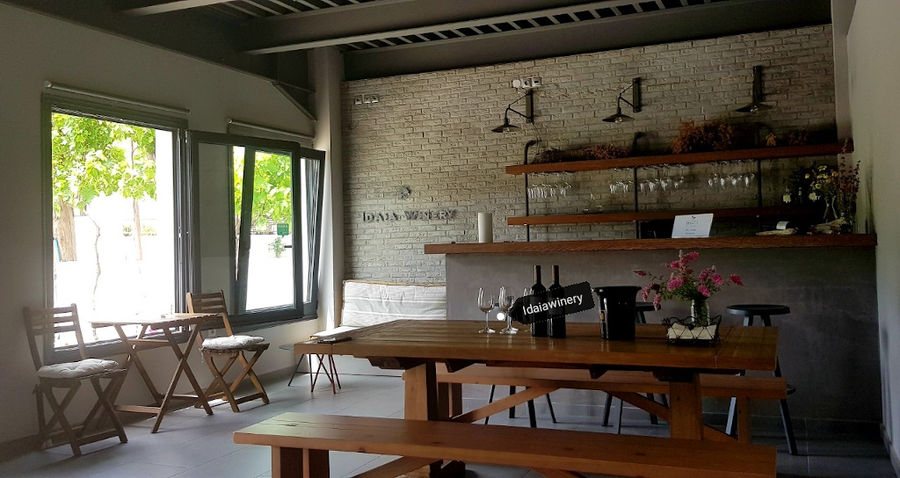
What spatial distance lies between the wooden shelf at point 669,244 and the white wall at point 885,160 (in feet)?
0.85

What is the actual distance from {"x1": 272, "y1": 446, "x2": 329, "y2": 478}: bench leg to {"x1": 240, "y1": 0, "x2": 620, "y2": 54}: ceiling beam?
4.60m

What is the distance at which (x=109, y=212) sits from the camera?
6.51 m

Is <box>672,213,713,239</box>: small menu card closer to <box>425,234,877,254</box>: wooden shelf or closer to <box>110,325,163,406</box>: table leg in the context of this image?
<box>425,234,877,254</box>: wooden shelf

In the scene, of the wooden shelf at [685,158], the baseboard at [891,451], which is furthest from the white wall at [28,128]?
the baseboard at [891,451]

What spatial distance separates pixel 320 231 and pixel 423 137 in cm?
159

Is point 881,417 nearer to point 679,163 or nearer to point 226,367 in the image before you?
point 679,163

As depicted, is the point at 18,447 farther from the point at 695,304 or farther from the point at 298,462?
the point at 695,304

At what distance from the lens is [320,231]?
28.3 ft

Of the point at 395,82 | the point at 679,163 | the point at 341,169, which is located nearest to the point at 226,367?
the point at 341,169

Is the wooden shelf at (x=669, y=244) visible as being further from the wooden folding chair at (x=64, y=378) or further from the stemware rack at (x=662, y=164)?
the wooden folding chair at (x=64, y=378)

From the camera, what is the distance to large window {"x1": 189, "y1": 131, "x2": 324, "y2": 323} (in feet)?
22.8

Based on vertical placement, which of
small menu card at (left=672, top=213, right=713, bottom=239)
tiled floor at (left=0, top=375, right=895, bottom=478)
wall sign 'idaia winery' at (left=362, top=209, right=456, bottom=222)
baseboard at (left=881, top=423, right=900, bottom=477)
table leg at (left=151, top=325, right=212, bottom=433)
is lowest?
tiled floor at (left=0, top=375, right=895, bottom=478)

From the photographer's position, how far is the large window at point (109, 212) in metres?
5.90

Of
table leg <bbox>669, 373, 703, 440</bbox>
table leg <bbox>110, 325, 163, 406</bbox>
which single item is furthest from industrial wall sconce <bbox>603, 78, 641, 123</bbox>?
table leg <bbox>110, 325, 163, 406</bbox>
